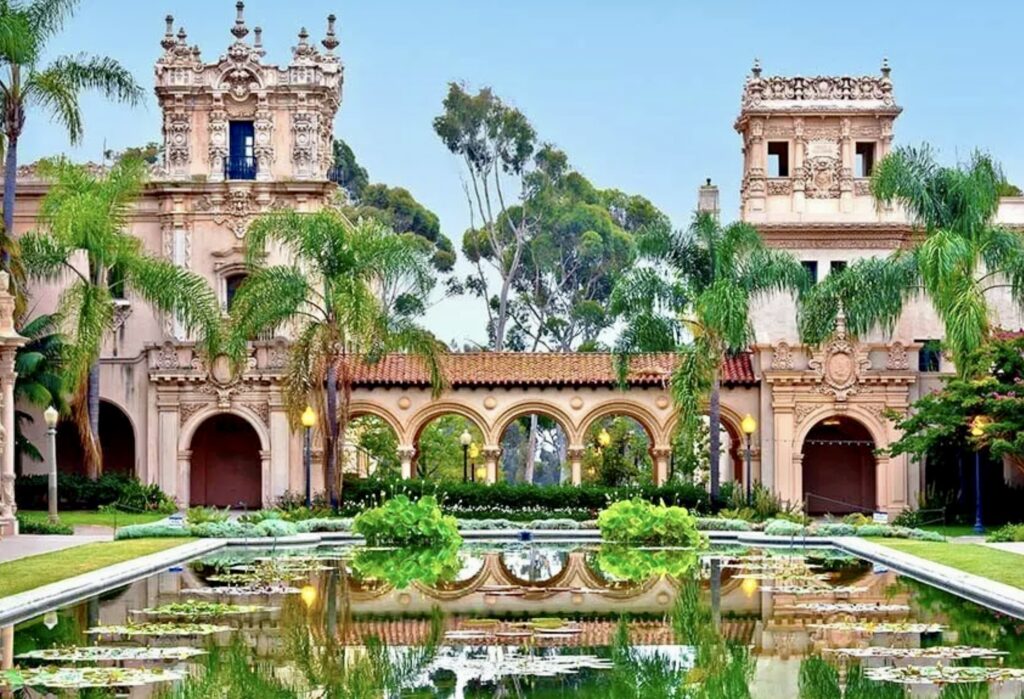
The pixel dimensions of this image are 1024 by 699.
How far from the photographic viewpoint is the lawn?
81.3ft

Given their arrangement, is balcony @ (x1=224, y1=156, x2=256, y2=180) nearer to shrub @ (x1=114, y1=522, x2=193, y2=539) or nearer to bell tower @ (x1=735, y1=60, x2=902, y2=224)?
bell tower @ (x1=735, y1=60, x2=902, y2=224)

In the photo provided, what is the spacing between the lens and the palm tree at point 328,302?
42969 mm

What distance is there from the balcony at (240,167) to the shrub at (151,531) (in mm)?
17336

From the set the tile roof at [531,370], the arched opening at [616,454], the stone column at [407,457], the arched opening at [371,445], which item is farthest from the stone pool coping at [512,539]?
the arched opening at [371,445]

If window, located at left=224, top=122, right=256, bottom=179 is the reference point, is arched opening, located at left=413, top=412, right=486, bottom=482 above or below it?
below

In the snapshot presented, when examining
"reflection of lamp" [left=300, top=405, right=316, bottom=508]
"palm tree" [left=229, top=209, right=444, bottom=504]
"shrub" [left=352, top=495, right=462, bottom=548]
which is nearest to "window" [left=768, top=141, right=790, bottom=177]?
"palm tree" [left=229, top=209, right=444, bottom=504]

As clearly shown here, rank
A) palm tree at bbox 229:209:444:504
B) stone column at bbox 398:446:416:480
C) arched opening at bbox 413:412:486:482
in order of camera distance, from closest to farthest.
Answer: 1. palm tree at bbox 229:209:444:504
2. stone column at bbox 398:446:416:480
3. arched opening at bbox 413:412:486:482

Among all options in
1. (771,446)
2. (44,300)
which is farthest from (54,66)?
(771,446)

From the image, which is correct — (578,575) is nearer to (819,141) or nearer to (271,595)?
(271,595)

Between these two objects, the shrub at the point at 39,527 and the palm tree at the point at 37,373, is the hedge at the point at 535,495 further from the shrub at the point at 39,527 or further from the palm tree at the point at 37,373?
the shrub at the point at 39,527

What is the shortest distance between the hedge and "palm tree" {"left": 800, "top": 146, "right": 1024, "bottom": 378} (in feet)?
16.9

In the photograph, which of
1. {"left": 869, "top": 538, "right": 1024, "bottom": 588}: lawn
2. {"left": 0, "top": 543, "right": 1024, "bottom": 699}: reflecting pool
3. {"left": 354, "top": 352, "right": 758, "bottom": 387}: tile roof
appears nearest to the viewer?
{"left": 0, "top": 543, "right": 1024, "bottom": 699}: reflecting pool

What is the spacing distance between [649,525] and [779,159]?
2036cm

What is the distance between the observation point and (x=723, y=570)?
27.7 m
